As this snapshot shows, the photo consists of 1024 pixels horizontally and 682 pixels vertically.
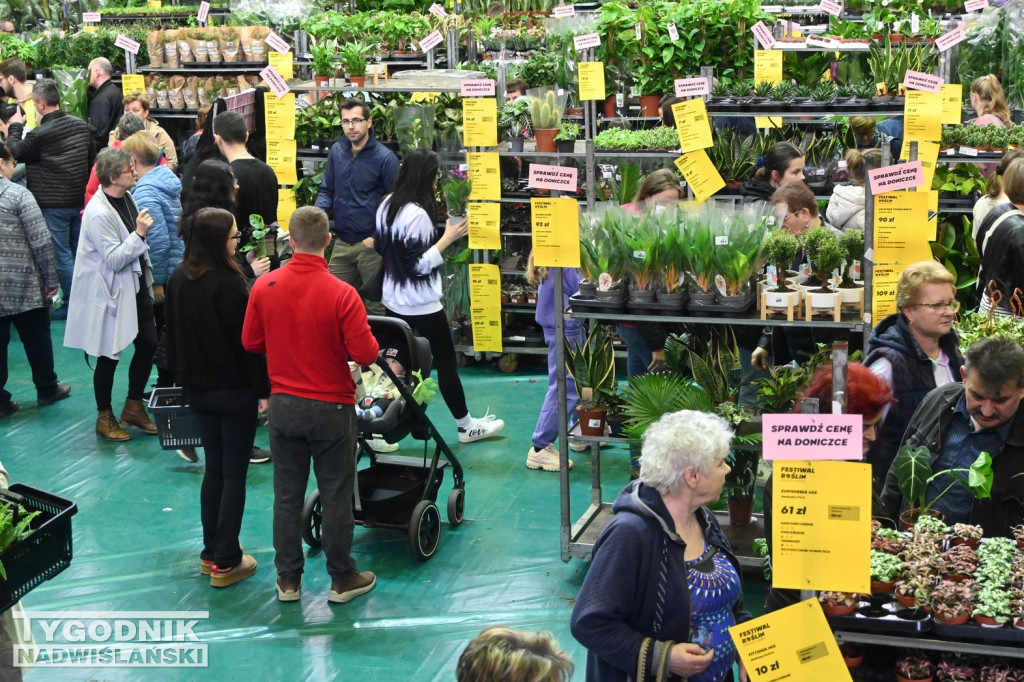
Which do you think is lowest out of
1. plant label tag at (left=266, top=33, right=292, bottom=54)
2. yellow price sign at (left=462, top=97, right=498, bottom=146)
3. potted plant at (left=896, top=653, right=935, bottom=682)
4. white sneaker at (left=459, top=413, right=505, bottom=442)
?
white sneaker at (left=459, top=413, right=505, bottom=442)

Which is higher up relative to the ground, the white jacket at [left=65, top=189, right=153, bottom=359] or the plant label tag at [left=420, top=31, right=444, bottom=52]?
the plant label tag at [left=420, top=31, right=444, bottom=52]

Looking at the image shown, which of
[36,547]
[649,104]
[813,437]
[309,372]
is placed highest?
[649,104]

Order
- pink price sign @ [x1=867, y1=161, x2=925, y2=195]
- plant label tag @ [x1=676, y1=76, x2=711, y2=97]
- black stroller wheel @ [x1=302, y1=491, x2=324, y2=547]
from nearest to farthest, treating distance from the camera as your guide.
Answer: pink price sign @ [x1=867, y1=161, x2=925, y2=195], black stroller wheel @ [x1=302, y1=491, x2=324, y2=547], plant label tag @ [x1=676, y1=76, x2=711, y2=97]

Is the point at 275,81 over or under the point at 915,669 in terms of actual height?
over

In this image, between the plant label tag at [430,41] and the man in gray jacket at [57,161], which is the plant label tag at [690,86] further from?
the man in gray jacket at [57,161]

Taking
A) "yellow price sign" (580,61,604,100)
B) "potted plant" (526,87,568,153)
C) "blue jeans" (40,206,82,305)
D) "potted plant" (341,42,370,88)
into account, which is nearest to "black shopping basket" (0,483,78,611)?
"potted plant" (526,87,568,153)

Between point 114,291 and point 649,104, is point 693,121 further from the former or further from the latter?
point 114,291

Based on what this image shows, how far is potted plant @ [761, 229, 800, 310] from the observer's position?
4.60 metres

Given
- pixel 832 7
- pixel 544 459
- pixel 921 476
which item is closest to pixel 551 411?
pixel 544 459

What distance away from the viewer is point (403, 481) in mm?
5754

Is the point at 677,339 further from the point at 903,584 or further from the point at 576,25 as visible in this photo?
the point at 576,25

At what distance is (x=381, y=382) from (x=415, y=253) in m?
1.12

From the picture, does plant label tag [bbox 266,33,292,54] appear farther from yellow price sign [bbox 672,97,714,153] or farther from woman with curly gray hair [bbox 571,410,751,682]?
woman with curly gray hair [bbox 571,410,751,682]

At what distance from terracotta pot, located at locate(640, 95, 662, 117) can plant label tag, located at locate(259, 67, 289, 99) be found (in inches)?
102
